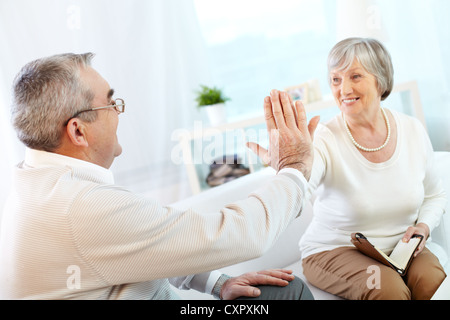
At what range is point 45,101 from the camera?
3.63ft

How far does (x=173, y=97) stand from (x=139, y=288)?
2.47m

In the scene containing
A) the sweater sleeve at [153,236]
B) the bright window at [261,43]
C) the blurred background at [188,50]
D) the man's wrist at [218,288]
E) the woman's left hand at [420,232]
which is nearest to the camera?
the sweater sleeve at [153,236]

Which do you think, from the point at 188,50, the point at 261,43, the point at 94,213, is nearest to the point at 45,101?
the point at 94,213

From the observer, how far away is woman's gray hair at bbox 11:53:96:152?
111 centimetres

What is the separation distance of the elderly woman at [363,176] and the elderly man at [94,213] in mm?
485

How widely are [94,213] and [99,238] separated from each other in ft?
0.18

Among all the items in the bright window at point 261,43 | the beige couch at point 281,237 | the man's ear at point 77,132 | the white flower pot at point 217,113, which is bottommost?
the beige couch at point 281,237

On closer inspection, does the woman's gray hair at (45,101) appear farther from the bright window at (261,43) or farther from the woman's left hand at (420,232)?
the bright window at (261,43)

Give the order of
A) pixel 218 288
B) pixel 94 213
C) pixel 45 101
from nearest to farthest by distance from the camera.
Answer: pixel 94 213 < pixel 45 101 < pixel 218 288

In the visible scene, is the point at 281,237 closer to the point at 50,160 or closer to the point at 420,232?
the point at 420,232

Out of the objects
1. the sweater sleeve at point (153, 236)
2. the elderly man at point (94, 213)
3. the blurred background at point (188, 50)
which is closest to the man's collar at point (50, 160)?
the elderly man at point (94, 213)

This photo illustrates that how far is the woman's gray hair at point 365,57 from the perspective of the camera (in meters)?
1.68
